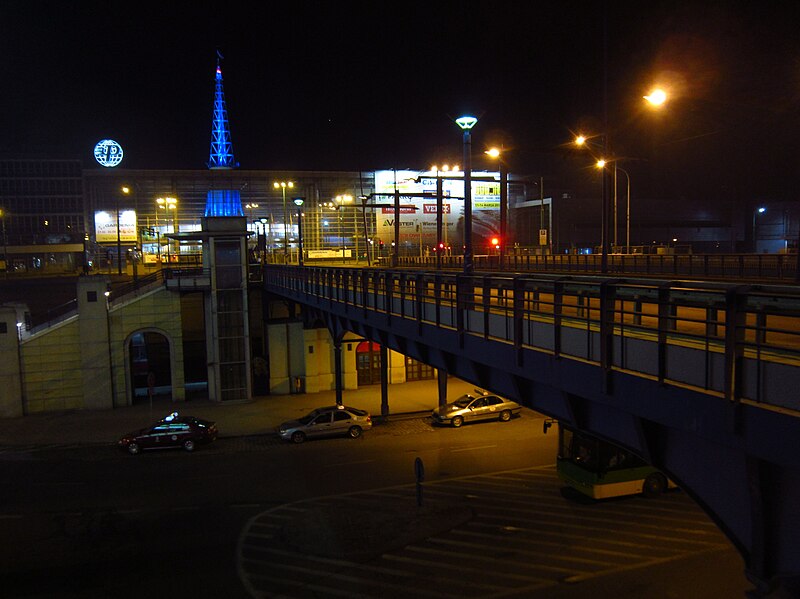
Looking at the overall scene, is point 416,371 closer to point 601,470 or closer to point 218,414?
point 218,414

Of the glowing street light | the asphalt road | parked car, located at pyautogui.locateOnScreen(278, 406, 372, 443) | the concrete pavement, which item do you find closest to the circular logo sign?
the concrete pavement

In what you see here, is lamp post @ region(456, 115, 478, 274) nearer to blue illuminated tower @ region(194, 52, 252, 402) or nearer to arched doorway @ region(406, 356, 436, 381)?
blue illuminated tower @ region(194, 52, 252, 402)

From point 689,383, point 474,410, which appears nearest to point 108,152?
point 474,410

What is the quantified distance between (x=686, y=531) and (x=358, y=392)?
21.0 meters

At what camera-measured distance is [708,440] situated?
5.93 m

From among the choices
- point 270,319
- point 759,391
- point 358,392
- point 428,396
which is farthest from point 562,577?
point 270,319

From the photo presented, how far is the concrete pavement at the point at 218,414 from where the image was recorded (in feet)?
84.2

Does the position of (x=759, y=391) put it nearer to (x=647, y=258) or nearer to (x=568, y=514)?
(x=568, y=514)

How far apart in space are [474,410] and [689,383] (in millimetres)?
20632

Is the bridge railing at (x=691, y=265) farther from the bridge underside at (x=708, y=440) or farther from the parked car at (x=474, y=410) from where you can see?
the bridge underside at (x=708, y=440)

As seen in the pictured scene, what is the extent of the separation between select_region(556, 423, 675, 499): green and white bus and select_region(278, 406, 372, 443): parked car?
372 inches

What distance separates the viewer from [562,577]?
40.4 feet

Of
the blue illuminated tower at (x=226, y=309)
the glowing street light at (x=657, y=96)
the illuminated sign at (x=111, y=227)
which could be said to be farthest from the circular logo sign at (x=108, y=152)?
the glowing street light at (x=657, y=96)

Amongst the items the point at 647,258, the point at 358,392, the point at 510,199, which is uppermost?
the point at 510,199
